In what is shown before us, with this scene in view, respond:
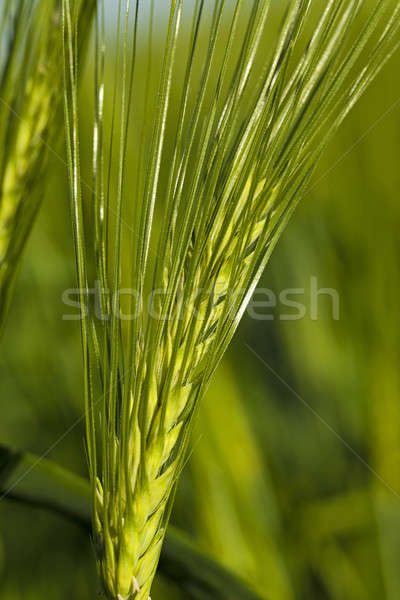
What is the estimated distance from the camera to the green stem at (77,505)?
337 mm

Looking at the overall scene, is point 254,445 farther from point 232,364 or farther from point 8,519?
point 8,519

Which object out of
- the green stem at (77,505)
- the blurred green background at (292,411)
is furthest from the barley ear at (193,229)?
the blurred green background at (292,411)

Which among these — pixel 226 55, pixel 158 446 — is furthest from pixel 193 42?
pixel 158 446

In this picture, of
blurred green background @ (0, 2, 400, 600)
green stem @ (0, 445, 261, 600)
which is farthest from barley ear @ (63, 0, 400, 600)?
blurred green background @ (0, 2, 400, 600)

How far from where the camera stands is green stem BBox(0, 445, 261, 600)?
0.34 m

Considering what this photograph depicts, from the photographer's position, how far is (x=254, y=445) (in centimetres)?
56

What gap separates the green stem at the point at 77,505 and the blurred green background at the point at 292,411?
7.1 inches

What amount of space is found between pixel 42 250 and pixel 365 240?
1.19 feet

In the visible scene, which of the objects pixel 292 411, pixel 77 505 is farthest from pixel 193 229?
pixel 292 411

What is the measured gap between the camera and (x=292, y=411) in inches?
24.1

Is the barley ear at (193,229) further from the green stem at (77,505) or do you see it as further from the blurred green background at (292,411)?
the blurred green background at (292,411)

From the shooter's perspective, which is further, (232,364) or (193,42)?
(232,364)

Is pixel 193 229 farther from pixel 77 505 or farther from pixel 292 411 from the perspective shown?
pixel 292 411

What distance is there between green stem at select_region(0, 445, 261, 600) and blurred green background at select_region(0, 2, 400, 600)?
0.18 metres
